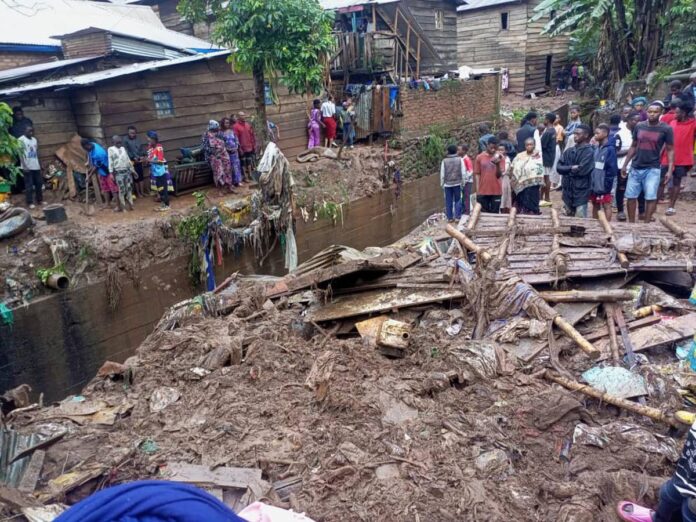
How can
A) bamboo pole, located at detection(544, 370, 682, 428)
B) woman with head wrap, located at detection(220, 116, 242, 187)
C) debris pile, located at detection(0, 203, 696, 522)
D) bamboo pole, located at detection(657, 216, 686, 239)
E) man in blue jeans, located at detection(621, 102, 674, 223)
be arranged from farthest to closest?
1. woman with head wrap, located at detection(220, 116, 242, 187)
2. man in blue jeans, located at detection(621, 102, 674, 223)
3. bamboo pole, located at detection(657, 216, 686, 239)
4. bamboo pole, located at detection(544, 370, 682, 428)
5. debris pile, located at detection(0, 203, 696, 522)

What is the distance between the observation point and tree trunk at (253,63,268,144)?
10.9 metres

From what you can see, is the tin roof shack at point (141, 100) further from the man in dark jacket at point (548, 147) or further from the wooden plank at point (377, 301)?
the man in dark jacket at point (548, 147)

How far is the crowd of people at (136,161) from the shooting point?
9562 mm

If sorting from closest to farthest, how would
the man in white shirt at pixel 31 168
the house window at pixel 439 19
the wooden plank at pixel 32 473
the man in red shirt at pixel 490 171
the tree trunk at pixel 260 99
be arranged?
the wooden plank at pixel 32 473 < the man in red shirt at pixel 490 171 < the man in white shirt at pixel 31 168 < the tree trunk at pixel 260 99 < the house window at pixel 439 19

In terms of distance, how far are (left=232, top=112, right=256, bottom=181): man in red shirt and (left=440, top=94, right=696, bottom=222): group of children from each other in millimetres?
4918

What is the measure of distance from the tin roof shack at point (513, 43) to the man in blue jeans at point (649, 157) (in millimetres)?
17256

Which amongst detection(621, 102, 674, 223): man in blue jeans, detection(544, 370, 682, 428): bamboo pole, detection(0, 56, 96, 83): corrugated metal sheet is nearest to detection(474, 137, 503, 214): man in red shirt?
detection(621, 102, 674, 223): man in blue jeans

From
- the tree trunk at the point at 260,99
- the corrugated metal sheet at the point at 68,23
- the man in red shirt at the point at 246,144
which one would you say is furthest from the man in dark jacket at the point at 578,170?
the corrugated metal sheet at the point at 68,23

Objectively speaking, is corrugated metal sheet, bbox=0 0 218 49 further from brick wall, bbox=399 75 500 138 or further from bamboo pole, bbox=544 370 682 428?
bamboo pole, bbox=544 370 682 428

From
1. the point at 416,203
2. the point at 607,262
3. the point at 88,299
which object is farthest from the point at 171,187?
the point at 607,262

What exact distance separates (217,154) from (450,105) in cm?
817

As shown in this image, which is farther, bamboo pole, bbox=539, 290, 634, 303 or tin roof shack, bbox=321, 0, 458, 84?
tin roof shack, bbox=321, 0, 458, 84

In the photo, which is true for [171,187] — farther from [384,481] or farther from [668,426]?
[668,426]

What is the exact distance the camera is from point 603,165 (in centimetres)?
755
